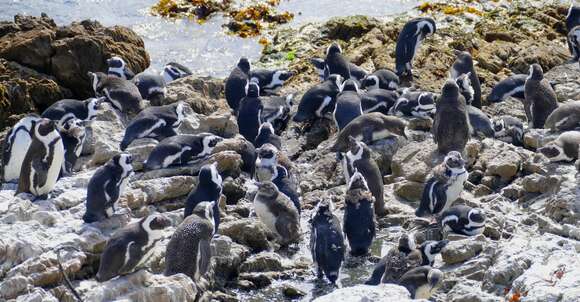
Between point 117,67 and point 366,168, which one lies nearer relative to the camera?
point 366,168

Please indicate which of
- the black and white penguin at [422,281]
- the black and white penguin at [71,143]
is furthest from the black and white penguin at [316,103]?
the black and white penguin at [422,281]

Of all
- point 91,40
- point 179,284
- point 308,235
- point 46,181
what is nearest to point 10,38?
point 91,40

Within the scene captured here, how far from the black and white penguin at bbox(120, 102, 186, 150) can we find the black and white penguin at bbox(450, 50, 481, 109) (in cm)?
476

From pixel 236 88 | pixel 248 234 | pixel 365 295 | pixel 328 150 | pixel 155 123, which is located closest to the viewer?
pixel 365 295

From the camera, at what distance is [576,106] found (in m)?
17.1

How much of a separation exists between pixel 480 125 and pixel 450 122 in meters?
1.13

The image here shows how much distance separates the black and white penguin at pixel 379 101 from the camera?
18.2m

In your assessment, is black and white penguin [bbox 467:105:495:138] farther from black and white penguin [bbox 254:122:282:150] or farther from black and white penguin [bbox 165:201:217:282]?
black and white penguin [bbox 165:201:217:282]

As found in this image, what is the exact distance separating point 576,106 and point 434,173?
299 cm

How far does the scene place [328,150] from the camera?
1725 centimetres

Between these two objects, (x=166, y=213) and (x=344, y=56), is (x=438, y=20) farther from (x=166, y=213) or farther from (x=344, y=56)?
(x=166, y=213)

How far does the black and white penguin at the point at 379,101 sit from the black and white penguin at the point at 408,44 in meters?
1.43

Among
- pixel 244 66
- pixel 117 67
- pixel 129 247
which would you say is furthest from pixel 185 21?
pixel 129 247

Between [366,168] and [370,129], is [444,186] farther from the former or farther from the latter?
[370,129]
